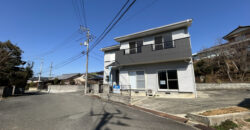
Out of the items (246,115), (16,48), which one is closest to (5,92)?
(16,48)

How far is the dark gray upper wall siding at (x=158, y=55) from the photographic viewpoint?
812 centimetres

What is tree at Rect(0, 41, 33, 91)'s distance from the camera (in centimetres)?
1341

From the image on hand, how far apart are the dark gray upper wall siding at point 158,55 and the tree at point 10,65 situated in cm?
1533

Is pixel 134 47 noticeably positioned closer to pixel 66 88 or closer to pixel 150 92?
pixel 150 92

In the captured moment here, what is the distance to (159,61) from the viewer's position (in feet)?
29.6

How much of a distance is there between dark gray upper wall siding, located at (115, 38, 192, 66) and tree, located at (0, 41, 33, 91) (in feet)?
50.3

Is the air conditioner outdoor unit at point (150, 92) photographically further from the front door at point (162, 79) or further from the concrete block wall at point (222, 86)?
the concrete block wall at point (222, 86)

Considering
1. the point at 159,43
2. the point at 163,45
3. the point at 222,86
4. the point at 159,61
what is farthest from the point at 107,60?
the point at 222,86

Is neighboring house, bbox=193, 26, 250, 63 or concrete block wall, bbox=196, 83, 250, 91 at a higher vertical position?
neighboring house, bbox=193, 26, 250, 63

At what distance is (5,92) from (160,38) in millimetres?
21083

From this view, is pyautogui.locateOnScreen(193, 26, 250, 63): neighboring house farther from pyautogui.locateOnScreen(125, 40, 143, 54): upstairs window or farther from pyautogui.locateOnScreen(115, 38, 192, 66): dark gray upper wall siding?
pyautogui.locateOnScreen(125, 40, 143, 54): upstairs window

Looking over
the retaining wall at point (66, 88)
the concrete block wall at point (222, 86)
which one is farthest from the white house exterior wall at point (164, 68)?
the retaining wall at point (66, 88)

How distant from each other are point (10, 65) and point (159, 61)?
20.2 meters

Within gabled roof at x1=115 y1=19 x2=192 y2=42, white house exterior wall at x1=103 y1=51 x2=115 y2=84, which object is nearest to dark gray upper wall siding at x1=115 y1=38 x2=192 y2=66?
gabled roof at x1=115 y1=19 x2=192 y2=42
